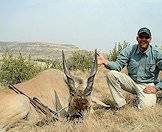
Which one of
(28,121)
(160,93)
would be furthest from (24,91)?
(160,93)

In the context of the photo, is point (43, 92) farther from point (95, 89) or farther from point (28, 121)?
point (95, 89)

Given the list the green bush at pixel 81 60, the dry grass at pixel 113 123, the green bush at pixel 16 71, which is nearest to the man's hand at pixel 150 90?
the dry grass at pixel 113 123

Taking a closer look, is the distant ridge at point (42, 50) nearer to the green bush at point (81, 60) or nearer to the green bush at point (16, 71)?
the green bush at point (81, 60)

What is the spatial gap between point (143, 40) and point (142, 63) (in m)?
0.55

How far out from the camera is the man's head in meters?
8.43

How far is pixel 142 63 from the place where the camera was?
8820 millimetres

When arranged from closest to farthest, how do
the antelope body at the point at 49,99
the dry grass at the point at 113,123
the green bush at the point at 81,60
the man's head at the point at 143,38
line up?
the dry grass at the point at 113,123, the antelope body at the point at 49,99, the man's head at the point at 143,38, the green bush at the point at 81,60

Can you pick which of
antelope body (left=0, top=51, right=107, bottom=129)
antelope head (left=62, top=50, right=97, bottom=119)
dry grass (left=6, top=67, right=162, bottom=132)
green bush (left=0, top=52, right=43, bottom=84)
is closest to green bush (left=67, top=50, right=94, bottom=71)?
green bush (left=0, top=52, right=43, bottom=84)

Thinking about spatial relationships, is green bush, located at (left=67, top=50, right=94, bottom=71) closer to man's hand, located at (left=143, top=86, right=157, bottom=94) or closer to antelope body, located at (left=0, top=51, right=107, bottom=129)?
antelope body, located at (left=0, top=51, right=107, bottom=129)

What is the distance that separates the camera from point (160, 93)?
10.1m

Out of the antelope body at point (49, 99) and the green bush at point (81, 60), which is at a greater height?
the antelope body at point (49, 99)

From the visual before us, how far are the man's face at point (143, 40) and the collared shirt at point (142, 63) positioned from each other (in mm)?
144

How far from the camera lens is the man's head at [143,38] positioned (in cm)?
843

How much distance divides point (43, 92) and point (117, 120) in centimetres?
214
